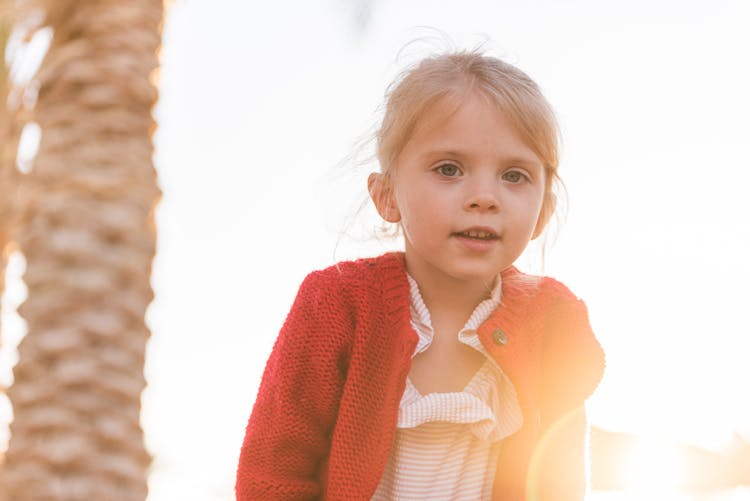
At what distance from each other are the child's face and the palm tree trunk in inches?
22.2

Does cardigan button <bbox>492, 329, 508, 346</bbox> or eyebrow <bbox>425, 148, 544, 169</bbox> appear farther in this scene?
cardigan button <bbox>492, 329, 508, 346</bbox>

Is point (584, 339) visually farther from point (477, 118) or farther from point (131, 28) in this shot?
point (131, 28)

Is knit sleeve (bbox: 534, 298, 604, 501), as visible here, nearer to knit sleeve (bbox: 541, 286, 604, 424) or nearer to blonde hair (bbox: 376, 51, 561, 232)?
knit sleeve (bbox: 541, 286, 604, 424)

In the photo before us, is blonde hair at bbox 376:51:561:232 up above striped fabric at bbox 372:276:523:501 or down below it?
above

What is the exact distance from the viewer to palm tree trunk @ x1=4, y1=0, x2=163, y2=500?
153 centimetres

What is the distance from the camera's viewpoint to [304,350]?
1914 millimetres

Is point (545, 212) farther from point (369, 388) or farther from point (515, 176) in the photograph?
point (369, 388)

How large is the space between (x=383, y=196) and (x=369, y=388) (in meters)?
0.45

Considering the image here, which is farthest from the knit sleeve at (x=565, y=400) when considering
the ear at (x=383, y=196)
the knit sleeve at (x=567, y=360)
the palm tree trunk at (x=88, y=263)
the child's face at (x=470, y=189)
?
the palm tree trunk at (x=88, y=263)

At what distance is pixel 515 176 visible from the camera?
1.84 m

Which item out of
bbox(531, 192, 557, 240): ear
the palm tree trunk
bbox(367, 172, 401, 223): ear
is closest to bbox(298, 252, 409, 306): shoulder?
bbox(367, 172, 401, 223): ear

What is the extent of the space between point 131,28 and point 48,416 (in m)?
0.79

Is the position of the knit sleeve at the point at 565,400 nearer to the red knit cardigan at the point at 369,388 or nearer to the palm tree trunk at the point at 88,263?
the red knit cardigan at the point at 369,388

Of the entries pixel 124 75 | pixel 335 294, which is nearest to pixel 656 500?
pixel 335 294
